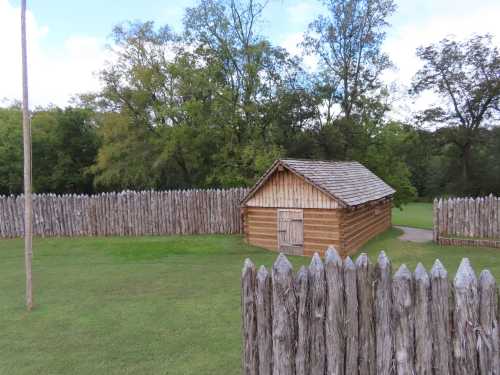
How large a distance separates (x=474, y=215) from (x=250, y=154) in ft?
45.7

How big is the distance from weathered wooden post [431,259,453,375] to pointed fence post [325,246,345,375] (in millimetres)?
805

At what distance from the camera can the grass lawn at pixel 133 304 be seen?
18.6 ft

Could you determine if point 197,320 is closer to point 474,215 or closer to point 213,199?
point 213,199

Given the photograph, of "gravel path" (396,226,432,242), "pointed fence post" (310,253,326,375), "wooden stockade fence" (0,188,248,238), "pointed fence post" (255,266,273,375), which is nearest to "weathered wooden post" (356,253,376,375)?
"pointed fence post" (310,253,326,375)

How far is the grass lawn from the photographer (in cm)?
568

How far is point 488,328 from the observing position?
3.22 m

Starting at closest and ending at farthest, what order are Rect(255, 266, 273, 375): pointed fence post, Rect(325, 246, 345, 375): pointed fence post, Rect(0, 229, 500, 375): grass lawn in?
Rect(325, 246, 345, 375): pointed fence post → Rect(255, 266, 273, 375): pointed fence post → Rect(0, 229, 500, 375): grass lawn

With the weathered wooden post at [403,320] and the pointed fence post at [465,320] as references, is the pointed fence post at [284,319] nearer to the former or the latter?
the weathered wooden post at [403,320]

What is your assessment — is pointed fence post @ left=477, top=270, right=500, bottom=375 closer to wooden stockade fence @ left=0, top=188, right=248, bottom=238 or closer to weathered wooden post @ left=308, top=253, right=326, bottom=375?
weathered wooden post @ left=308, top=253, right=326, bottom=375

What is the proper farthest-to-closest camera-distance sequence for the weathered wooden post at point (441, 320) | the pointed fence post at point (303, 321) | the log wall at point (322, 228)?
the log wall at point (322, 228) → the pointed fence post at point (303, 321) → the weathered wooden post at point (441, 320)

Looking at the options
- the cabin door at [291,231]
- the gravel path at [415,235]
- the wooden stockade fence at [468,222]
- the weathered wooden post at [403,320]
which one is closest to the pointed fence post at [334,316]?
the weathered wooden post at [403,320]

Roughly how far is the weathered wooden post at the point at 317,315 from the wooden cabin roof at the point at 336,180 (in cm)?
941

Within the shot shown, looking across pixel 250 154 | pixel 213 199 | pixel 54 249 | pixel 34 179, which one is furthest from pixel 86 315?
pixel 34 179

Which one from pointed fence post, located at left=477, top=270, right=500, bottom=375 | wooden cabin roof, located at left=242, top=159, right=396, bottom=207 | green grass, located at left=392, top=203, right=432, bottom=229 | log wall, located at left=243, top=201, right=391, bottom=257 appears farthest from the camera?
green grass, located at left=392, top=203, right=432, bottom=229
